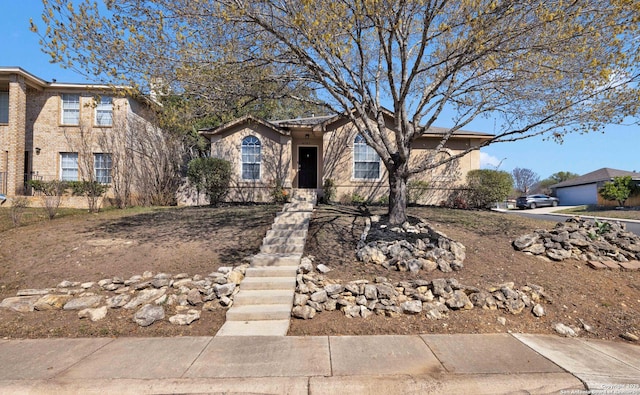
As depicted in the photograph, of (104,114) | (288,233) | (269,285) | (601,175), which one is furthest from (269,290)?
(601,175)

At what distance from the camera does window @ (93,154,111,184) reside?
16766 millimetres

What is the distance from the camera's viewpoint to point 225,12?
660cm

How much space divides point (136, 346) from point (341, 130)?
1255cm

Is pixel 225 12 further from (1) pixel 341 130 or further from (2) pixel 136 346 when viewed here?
(1) pixel 341 130

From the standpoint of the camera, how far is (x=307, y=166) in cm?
1655

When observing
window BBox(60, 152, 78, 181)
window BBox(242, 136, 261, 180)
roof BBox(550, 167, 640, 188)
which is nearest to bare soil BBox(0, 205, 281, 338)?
window BBox(242, 136, 261, 180)

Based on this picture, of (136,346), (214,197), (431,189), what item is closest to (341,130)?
(431,189)

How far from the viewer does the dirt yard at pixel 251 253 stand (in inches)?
200

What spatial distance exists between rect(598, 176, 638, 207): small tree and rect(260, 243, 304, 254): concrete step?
98.7 feet

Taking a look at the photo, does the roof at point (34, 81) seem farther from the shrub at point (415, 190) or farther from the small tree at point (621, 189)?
the small tree at point (621, 189)

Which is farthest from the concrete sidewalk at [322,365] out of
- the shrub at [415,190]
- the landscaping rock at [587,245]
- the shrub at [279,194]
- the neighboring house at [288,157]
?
the neighboring house at [288,157]

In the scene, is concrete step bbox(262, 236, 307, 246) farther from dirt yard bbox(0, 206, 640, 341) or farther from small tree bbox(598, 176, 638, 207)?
small tree bbox(598, 176, 638, 207)

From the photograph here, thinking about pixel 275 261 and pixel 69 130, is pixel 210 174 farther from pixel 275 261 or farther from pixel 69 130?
pixel 69 130

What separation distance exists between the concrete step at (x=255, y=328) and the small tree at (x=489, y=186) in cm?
1225
